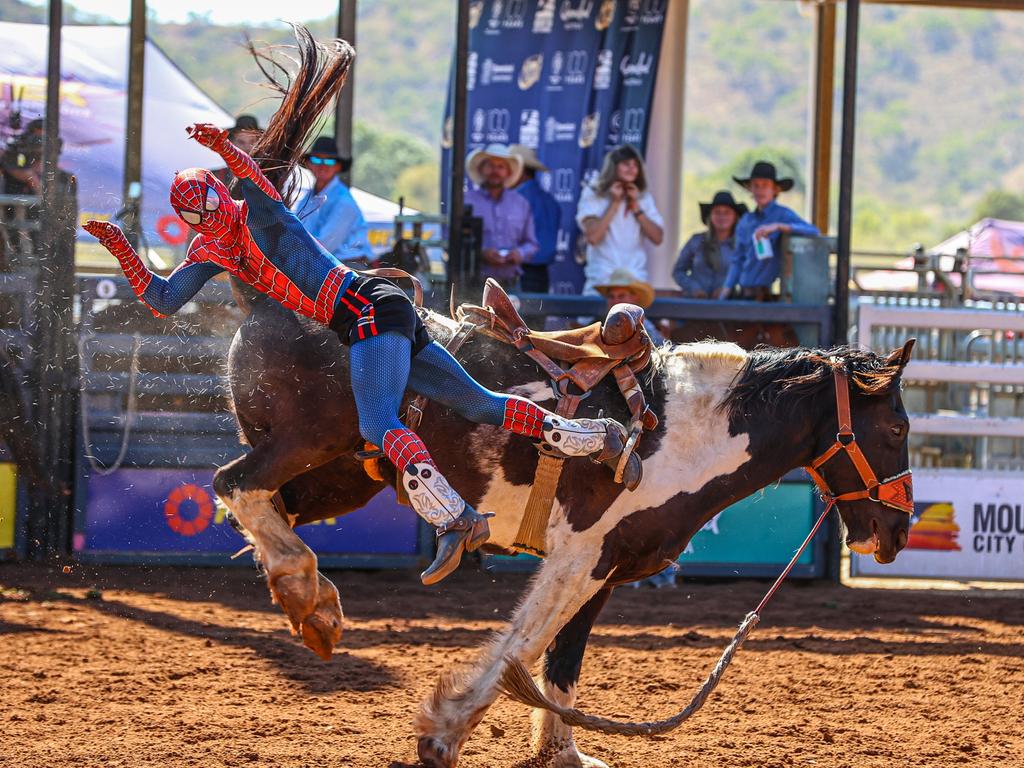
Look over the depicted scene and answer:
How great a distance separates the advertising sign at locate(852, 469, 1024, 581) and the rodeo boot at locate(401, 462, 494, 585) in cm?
582

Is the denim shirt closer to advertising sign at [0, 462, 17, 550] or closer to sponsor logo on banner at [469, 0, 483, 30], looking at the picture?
sponsor logo on banner at [469, 0, 483, 30]

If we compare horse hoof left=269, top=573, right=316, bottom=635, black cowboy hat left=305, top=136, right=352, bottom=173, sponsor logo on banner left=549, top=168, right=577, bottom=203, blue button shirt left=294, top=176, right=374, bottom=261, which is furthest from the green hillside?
horse hoof left=269, top=573, right=316, bottom=635

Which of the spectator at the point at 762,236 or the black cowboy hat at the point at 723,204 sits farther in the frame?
the black cowboy hat at the point at 723,204

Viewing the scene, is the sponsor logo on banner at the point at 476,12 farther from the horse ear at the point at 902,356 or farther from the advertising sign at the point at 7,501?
the horse ear at the point at 902,356

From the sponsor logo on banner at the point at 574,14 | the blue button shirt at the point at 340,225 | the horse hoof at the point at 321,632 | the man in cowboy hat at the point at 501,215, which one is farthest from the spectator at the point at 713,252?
the horse hoof at the point at 321,632

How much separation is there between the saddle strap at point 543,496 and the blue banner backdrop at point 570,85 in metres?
6.16

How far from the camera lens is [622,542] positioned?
465 cm

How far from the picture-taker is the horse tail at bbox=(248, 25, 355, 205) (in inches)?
181

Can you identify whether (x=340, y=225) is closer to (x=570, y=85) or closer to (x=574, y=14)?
(x=570, y=85)

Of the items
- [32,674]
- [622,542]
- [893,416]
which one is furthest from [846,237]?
[32,674]

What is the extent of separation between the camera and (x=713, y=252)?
970 cm

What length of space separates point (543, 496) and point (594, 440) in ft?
1.46

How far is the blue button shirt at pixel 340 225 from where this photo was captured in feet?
26.5

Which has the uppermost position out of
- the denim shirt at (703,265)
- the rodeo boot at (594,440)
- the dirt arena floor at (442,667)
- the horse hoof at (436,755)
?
the denim shirt at (703,265)
